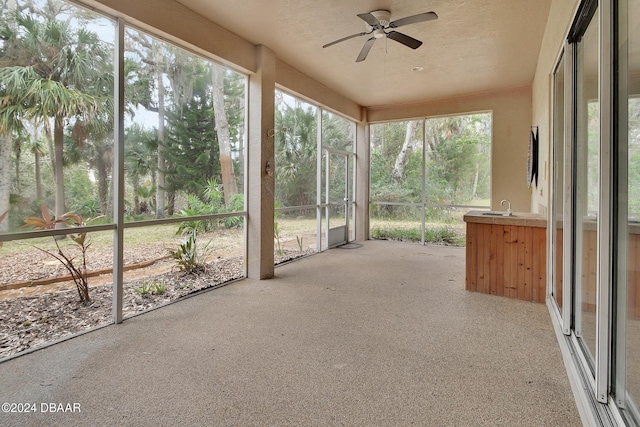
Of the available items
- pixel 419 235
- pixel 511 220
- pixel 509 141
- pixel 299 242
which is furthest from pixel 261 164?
pixel 509 141

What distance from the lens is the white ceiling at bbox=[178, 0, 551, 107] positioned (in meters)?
3.43

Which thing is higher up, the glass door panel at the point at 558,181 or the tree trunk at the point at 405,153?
the tree trunk at the point at 405,153

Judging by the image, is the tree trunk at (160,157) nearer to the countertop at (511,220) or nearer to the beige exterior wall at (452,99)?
the beige exterior wall at (452,99)

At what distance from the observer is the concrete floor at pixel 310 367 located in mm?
1809

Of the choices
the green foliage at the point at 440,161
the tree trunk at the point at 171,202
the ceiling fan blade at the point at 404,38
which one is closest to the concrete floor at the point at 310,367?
the tree trunk at the point at 171,202

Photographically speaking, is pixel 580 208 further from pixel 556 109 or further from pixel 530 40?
pixel 530 40

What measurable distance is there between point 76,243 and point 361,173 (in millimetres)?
5934

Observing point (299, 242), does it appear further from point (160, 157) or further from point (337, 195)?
point (160, 157)

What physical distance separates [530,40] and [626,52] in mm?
3422

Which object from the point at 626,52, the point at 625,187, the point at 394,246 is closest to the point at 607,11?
the point at 626,52

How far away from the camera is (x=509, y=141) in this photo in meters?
6.28

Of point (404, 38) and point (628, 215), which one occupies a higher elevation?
point (404, 38)

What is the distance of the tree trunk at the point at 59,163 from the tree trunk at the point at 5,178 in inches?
11.6

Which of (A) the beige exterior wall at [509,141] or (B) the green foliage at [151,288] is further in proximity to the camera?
(A) the beige exterior wall at [509,141]
